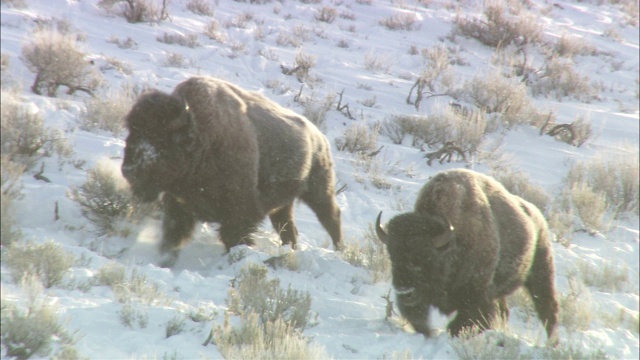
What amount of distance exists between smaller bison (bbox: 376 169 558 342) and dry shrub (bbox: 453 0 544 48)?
14.4m

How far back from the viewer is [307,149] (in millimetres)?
6500

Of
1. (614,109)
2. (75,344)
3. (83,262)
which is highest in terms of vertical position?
(75,344)

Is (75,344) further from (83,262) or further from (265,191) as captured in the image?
(265,191)

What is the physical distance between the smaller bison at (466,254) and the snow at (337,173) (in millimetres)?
299

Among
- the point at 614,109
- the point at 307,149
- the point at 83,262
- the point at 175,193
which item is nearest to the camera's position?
A: the point at 83,262

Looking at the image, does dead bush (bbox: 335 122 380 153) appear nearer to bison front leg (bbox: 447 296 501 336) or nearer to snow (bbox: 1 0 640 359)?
snow (bbox: 1 0 640 359)

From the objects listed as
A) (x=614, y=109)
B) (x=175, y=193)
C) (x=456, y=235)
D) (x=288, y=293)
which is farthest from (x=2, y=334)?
(x=614, y=109)

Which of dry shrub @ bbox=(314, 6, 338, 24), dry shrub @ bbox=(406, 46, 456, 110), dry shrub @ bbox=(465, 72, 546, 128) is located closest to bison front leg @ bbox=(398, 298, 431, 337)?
dry shrub @ bbox=(465, 72, 546, 128)

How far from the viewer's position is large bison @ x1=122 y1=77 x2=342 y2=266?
4.96 meters

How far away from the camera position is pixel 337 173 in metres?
9.27

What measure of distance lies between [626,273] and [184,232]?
17.6ft

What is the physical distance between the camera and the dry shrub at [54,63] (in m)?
9.26

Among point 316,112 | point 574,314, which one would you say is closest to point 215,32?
point 316,112

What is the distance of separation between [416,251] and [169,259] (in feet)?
8.95
